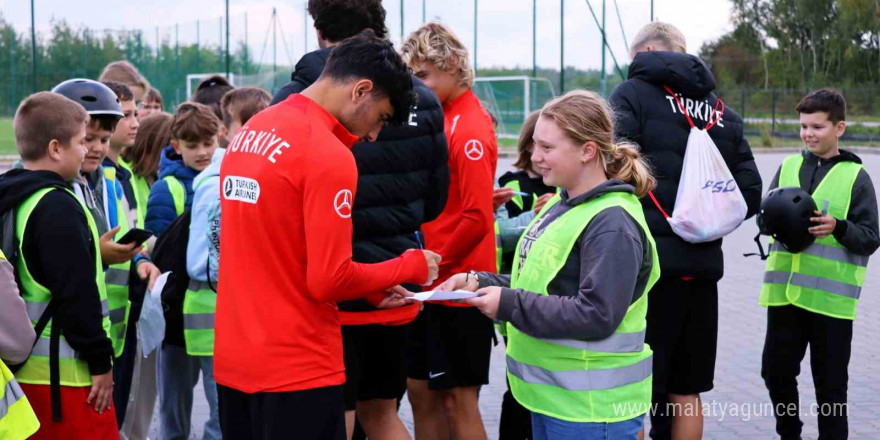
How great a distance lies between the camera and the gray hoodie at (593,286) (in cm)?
311

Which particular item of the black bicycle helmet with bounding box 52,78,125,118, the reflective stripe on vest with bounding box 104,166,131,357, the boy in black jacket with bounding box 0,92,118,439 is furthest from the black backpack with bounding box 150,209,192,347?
the boy in black jacket with bounding box 0,92,118,439

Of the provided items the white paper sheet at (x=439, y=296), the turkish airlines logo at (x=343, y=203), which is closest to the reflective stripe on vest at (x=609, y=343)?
the white paper sheet at (x=439, y=296)

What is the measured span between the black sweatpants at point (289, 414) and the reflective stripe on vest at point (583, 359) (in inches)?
26.3

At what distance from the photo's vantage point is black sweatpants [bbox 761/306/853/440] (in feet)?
16.4

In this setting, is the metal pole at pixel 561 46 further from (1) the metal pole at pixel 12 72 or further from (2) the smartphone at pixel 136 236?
(2) the smartphone at pixel 136 236

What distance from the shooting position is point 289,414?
3020 millimetres

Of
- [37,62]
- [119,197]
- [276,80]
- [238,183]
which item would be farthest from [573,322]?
[276,80]

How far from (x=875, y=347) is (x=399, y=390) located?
492 centimetres

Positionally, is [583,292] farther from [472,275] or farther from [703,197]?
[703,197]

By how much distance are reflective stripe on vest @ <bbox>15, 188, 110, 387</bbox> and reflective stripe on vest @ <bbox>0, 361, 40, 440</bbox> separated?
1.65 feet

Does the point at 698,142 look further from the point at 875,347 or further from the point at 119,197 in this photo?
the point at 875,347

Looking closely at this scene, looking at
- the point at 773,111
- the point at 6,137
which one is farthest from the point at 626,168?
the point at 773,111

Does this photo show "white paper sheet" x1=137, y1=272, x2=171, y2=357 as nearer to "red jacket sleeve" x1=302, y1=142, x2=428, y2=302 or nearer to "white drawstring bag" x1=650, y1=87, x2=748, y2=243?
"red jacket sleeve" x1=302, y1=142, x2=428, y2=302

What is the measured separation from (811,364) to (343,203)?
3.24m
